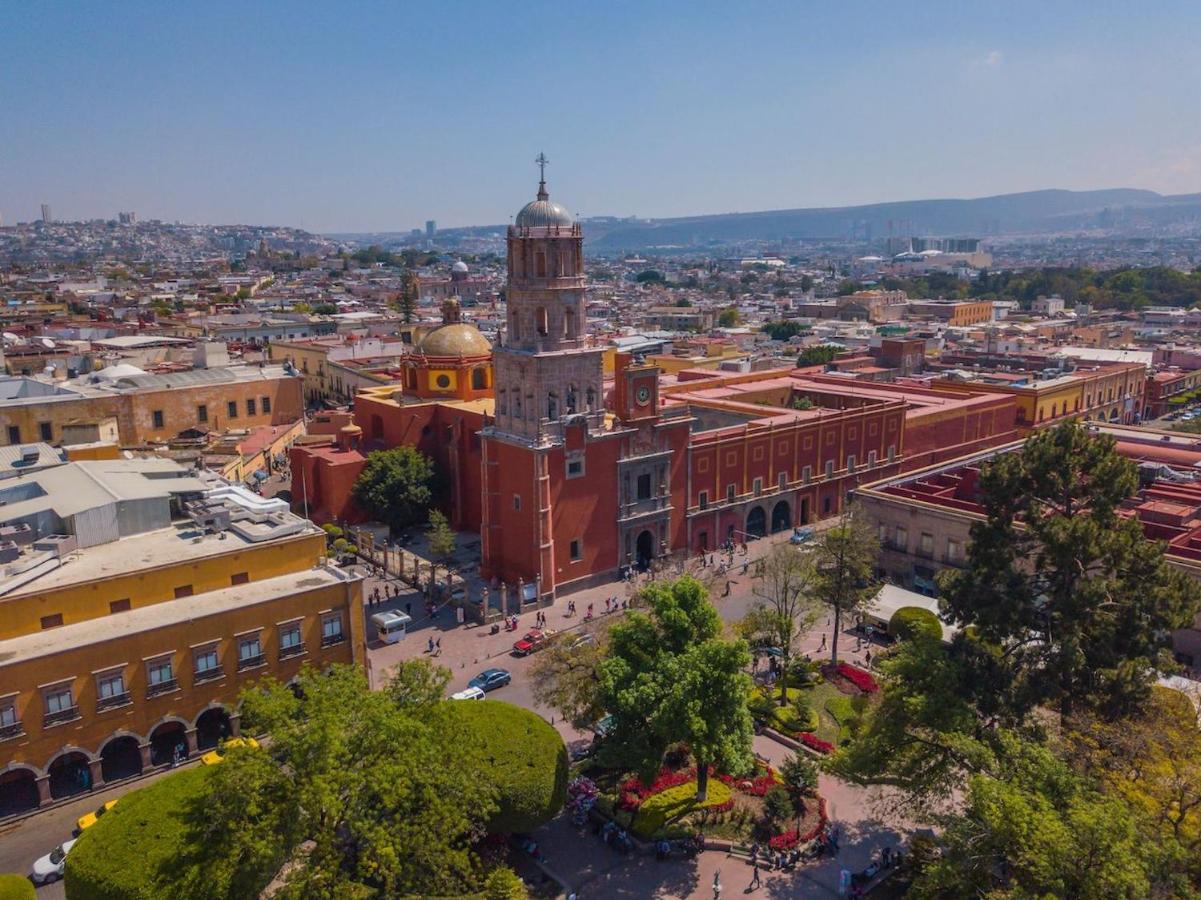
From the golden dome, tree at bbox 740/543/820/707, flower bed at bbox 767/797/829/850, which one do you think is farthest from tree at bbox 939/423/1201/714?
the golden dome

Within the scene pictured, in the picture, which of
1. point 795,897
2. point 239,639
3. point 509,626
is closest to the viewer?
point 795,897

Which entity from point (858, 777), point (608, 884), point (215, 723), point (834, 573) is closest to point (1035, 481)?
point (858, 777)

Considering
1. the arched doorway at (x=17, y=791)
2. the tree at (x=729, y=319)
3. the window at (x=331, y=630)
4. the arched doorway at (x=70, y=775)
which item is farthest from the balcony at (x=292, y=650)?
the tree at (x=729, y=319)

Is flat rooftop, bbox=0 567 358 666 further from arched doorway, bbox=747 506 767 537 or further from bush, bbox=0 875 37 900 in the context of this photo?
arched doorway, bbox=747 506 767 537

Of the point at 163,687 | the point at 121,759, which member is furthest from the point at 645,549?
the point at 121,759

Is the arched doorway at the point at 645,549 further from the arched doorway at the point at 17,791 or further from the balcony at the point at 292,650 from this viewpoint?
the arched doorway at the point at 17,791

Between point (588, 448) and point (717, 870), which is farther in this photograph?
point (588, 448)

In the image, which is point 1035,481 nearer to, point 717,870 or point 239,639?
point 717,870
